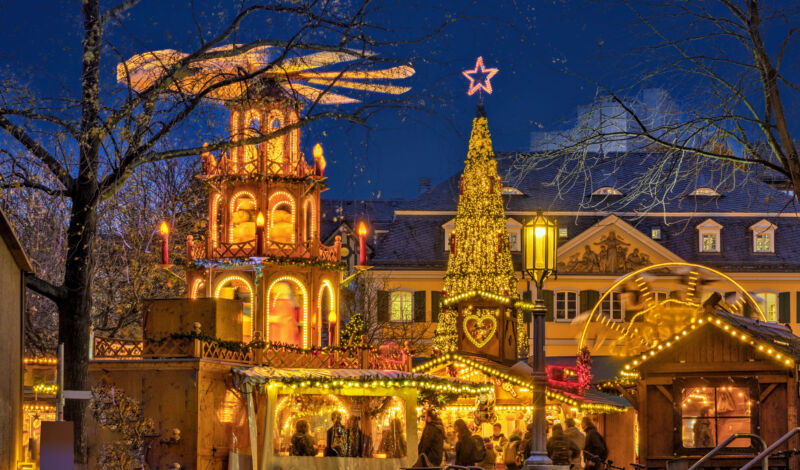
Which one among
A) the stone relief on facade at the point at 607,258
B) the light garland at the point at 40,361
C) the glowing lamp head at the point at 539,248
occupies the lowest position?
the light garland at the point at 40,361

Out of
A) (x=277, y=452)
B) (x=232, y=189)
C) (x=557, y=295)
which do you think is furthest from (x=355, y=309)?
(x=277, y=452)

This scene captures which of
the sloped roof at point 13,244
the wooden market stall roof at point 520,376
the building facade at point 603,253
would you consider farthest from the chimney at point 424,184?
the sloped roof at point 13,244

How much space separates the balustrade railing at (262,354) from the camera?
25.3m

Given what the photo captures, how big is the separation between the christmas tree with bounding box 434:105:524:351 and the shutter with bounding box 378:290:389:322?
49.5 ft

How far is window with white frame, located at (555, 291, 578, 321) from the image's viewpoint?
5584cm

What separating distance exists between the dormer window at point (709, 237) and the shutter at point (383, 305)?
586 inches

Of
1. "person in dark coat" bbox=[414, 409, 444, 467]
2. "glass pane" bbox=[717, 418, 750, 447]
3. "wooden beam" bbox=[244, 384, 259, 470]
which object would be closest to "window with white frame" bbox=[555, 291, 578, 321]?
"wooden beam" bbox=[244, 384, 259, 470]

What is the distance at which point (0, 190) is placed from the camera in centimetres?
1352

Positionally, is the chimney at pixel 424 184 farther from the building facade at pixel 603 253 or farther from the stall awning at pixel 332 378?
the stall awning at pixel 332 378

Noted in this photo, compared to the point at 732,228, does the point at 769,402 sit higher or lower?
lower

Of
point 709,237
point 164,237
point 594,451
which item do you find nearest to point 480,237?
point 164,237

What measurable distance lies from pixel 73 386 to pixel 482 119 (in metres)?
25.4

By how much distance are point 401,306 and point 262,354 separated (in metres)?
28.4

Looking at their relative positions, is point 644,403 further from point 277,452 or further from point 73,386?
point 73,386
